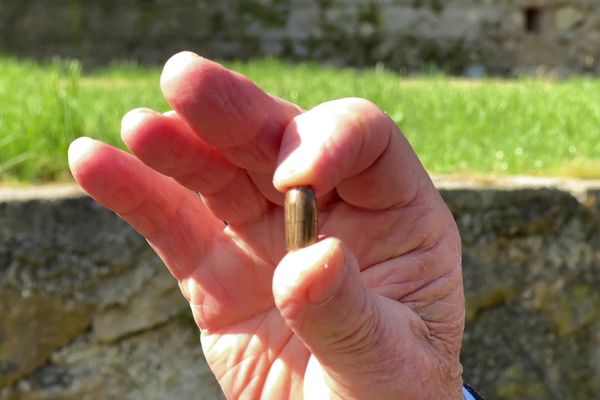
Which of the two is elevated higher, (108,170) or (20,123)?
(108,170)

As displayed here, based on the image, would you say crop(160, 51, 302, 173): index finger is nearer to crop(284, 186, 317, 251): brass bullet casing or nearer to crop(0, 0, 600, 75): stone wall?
crop(284, 186, 317, 251): brass bullet casing

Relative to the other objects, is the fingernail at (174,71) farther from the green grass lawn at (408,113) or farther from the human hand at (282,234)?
the green grass lawn at (408,113)

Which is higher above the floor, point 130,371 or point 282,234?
point 282,234

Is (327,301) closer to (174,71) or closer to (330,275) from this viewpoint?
(330,275)

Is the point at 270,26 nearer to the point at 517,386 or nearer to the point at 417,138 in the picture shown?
the point at 417,138

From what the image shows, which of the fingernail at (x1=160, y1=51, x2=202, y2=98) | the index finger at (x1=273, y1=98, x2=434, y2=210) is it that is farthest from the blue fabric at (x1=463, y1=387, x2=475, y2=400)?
the fingernail at (x1=160, y1=51, x2=202, y2=98)

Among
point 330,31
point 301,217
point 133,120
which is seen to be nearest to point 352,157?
point 301,217

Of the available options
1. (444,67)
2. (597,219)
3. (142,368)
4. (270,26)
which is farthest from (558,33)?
(142,368)
